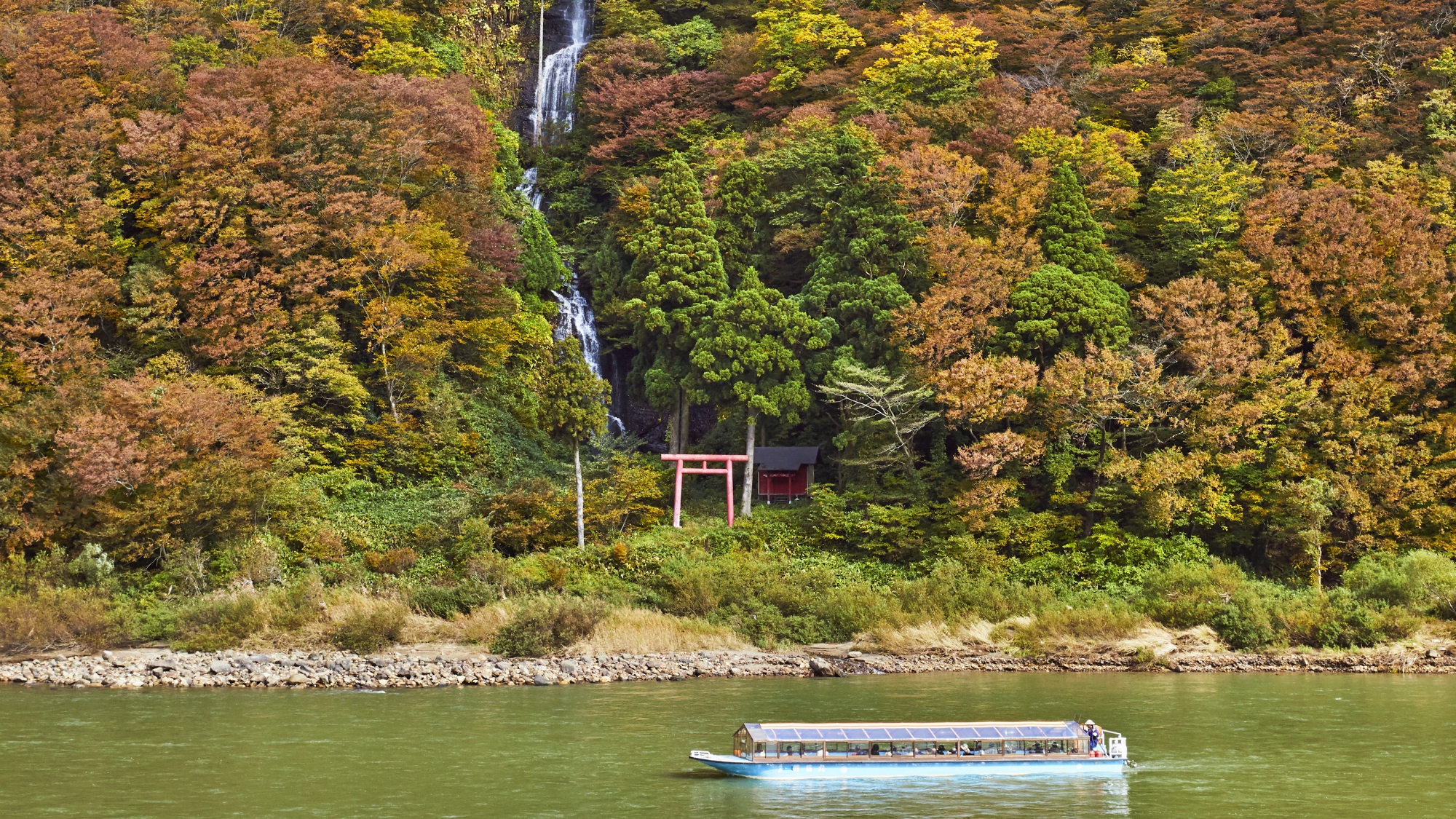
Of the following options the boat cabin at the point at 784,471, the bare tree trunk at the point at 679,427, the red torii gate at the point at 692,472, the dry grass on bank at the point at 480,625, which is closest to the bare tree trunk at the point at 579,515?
the red torii gate at the point at 692,472

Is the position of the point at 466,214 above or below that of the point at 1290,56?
below

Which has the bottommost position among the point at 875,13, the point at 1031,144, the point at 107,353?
the point at 107,353

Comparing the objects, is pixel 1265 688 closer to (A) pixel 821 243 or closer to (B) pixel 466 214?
(A) pixel 821 243

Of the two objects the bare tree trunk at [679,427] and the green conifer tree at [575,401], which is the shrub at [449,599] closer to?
the green conifer tree at [575,401]

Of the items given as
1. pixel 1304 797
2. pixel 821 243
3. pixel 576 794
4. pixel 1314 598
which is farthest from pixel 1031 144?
pixel 576 794

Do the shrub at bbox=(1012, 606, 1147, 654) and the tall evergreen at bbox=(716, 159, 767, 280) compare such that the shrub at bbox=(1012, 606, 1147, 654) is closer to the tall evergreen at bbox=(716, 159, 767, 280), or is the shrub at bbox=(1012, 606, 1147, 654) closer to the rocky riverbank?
the rocky riverbank

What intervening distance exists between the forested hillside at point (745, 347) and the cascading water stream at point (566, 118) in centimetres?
122

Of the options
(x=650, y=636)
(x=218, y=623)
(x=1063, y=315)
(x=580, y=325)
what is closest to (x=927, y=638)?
(x=650, y=636)

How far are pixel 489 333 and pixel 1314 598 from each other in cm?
2738

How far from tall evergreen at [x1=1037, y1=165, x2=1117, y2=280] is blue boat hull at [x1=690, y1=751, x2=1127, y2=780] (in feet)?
74.6

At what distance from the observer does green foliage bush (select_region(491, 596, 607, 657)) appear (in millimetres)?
32719

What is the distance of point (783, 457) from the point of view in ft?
147

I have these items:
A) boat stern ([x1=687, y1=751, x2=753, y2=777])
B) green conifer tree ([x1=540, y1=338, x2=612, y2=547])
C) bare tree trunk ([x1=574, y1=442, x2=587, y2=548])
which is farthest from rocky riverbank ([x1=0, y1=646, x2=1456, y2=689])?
boat stern ([x1=687, y1=751, x2=753, y2=777])

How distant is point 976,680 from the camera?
3150cm
